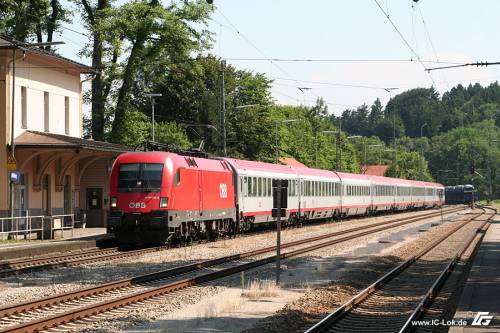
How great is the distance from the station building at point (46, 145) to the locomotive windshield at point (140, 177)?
19.5 ft

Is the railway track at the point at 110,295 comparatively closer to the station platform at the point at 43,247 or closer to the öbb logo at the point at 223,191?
the station platform at the point at 43,247

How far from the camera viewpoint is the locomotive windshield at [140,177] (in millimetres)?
27750

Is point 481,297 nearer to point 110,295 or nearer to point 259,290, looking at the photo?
point 259,290

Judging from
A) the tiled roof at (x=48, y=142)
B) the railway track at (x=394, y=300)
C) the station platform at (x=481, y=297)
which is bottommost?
the railway track at (x=394, y=300)

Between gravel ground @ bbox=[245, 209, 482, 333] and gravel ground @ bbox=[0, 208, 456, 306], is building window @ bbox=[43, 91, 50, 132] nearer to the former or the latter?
gravel ground @ bbox=[0, 208, 456, 306]

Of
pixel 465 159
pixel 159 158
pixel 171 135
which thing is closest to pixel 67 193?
pixel 159 158

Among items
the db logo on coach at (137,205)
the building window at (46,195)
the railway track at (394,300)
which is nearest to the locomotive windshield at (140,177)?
the db logo on coach at (137,205)

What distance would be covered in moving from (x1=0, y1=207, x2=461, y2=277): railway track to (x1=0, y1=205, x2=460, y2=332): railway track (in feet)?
11.4

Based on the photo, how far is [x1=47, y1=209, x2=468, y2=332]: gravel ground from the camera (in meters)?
13.4

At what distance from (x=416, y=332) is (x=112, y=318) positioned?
4.84 metres

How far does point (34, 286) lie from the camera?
717 inches

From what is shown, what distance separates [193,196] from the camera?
98.1 ft

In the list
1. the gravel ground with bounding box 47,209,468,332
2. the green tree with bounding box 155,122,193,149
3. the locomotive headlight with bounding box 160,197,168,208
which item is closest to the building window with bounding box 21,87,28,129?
the gravel ground with bounding box 47,209,468,332

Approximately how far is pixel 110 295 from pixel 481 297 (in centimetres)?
700
